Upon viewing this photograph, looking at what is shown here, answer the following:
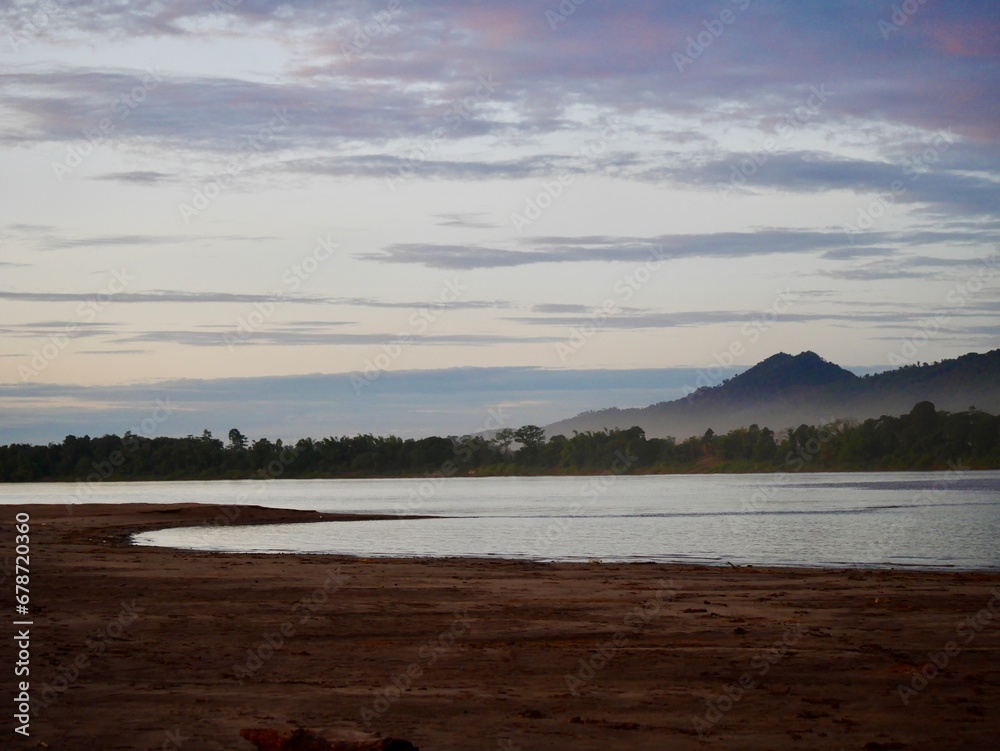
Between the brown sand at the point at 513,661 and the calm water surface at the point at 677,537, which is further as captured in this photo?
the calm water surface at the point at 677,537

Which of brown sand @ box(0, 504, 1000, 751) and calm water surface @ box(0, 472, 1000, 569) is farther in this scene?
calm water surface @ box(0, 472, 1000, 569)

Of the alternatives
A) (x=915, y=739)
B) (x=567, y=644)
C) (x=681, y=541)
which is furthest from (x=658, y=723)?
(x=681, y=541)

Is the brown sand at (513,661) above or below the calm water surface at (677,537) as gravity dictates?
above

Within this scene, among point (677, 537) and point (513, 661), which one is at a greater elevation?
point (513, 661)

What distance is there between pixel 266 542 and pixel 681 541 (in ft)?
61.3

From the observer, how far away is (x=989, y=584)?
24.0 meters

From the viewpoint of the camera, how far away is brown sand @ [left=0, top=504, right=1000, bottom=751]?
34.7 feet

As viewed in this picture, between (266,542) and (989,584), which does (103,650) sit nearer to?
(989,584)

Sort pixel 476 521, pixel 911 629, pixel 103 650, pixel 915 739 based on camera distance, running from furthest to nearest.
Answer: pixel 476 521, pixel 911 629, pixel 103 650, pixel 915 739

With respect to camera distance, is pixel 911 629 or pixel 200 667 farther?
pixel 911 629

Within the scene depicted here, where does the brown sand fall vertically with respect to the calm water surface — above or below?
above

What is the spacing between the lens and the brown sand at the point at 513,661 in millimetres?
10562

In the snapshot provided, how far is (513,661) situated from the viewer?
14.3m

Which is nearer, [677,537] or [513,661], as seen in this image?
[513,661]
